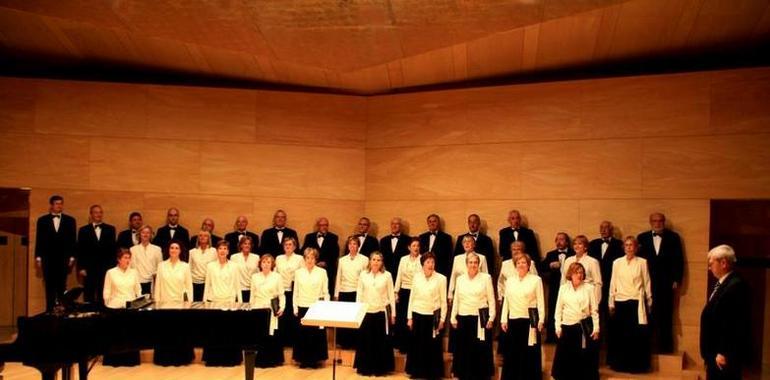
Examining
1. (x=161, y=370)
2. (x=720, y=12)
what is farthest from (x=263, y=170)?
(x=720, y=12)

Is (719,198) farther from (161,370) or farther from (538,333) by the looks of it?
(161,370)

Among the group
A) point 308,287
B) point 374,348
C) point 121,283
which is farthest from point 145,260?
point 374,348

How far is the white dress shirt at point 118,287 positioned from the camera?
7.05 metres

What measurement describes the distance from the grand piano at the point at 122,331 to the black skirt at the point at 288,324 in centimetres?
226

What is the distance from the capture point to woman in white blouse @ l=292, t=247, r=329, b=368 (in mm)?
7523

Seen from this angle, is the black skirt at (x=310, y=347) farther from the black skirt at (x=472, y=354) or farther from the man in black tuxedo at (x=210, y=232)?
the man in black tuxedo at (x=210, y=232)

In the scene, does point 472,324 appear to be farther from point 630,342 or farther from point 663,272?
point 663,272

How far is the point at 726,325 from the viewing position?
166 inches

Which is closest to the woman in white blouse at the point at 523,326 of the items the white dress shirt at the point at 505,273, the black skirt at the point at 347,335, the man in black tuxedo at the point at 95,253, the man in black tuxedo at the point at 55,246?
the white dress shirt at the point at 505,273

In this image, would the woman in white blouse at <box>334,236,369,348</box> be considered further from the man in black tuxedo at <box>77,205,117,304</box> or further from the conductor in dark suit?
the man in black tuxedo at <box>77,205,117,304</box>

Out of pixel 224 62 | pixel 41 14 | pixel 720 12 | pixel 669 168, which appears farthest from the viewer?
pixel 224 62

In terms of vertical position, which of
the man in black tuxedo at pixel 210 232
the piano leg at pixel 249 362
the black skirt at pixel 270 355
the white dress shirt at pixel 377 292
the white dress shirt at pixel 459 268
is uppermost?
the man in black tuxedo at pixel 210 232

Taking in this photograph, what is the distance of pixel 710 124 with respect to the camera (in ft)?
24.7

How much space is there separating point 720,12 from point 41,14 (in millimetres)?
6967
